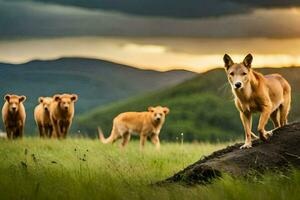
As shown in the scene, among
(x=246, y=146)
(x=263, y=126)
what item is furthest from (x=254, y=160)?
(x=263, y=126)

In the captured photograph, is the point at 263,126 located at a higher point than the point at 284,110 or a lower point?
lower

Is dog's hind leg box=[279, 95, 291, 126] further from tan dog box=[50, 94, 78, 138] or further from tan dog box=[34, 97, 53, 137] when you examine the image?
tan dog box=[34, 97, 53, 137]

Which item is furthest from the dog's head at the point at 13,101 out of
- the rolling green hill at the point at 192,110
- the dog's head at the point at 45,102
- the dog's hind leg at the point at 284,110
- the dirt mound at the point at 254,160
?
the rolling green hill at the point at 192,110

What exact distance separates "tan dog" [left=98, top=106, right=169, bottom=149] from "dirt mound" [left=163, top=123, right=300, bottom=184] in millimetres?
11322

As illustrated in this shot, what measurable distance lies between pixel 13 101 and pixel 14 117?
0.45 m

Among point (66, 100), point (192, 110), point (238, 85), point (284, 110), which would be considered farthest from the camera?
point (192, 110)

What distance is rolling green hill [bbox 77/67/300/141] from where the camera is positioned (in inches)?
2598

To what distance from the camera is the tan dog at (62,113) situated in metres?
22.3

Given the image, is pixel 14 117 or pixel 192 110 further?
pixel 192 110

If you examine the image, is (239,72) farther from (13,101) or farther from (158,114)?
(13,101)

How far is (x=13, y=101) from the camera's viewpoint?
21.9m

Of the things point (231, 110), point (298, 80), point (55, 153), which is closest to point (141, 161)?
point (55, 153)

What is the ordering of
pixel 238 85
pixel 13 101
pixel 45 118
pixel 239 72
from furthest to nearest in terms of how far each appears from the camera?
A: pixel 45 118 → pixel 13 101 → pixel 239 72 → pixel 238 85

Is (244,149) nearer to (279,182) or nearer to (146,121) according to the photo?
(279,182)
